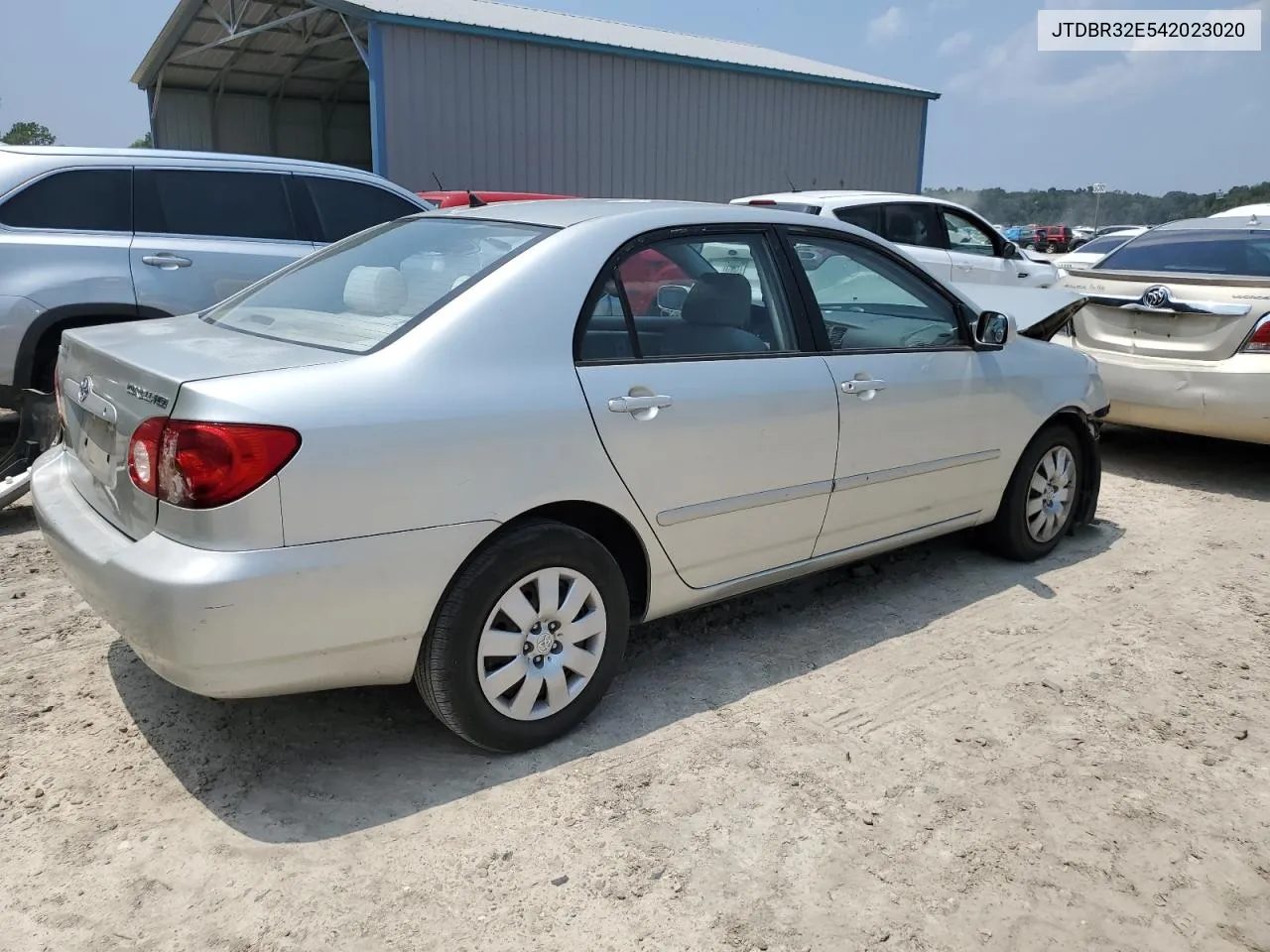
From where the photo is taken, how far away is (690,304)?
3.52 metres

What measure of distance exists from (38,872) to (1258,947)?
289 centimetres

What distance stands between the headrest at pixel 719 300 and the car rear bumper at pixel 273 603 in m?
1.18

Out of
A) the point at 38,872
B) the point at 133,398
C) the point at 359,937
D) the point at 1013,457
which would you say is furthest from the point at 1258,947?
the point at 133,398

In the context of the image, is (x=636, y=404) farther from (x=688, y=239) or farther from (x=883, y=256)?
(x=883, y=256)

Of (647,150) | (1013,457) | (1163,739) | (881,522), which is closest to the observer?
(1163,739)

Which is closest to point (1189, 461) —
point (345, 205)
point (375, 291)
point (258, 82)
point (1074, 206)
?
point (345, 205)

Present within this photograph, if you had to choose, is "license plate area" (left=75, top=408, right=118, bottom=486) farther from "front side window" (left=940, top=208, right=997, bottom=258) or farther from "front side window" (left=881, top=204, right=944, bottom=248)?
"front side window" (left=940, top=208, right=997, bottom=258)

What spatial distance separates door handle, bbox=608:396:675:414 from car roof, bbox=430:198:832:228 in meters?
0.62

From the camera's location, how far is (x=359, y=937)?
2.29 metres

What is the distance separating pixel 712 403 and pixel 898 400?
0.98m

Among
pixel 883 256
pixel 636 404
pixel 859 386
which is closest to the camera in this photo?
pixel 636 404

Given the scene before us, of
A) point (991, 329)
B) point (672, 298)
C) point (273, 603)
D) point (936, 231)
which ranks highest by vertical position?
point (936, 231)

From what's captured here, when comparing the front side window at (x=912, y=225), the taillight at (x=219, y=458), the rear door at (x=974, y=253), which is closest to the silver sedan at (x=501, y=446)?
the taillight at (x=219, y=458)

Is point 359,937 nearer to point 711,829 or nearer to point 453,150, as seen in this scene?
point 711,829
